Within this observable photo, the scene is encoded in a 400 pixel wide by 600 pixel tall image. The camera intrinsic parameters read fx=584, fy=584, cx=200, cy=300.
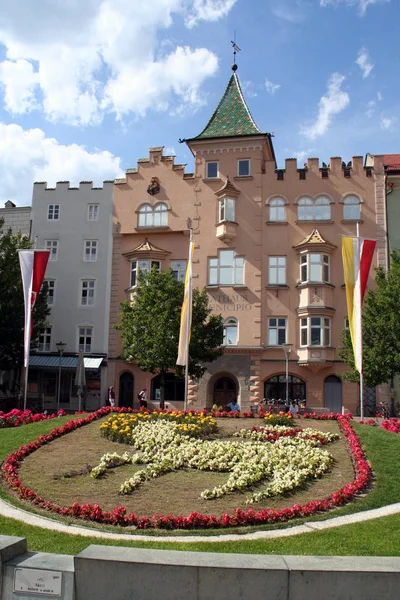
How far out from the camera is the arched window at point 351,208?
1508 inches

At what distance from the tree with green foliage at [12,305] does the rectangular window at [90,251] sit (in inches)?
201

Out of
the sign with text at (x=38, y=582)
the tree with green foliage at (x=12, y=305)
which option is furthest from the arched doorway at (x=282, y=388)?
the sign with text at (x=38, y=582)

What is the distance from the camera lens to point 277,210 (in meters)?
39.1

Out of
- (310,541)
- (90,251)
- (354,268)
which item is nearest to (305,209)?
(90,251)

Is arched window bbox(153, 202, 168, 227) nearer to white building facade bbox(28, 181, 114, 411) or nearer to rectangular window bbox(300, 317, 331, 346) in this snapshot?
white building facade bbox(28, 181, 114, 411)

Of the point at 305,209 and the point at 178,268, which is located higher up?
the point at 305,209

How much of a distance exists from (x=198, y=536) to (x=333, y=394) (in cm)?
2771

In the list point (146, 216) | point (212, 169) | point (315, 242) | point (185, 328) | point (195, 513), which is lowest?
point (195, 513)

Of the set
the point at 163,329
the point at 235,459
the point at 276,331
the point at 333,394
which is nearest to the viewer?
the point at 235,459

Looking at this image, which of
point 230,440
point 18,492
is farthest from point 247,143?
point 18,492

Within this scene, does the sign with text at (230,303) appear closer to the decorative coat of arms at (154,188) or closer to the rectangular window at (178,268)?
the rectangular window at (178,268)

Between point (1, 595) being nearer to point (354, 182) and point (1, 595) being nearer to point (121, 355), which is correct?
point (121, 355)

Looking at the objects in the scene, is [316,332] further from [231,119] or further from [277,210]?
[231,119]

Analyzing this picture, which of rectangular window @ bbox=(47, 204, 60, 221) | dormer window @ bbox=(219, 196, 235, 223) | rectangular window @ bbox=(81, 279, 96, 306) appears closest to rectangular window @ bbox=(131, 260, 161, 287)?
rectangular window @ bbox=(81, 279, 96, 306)
